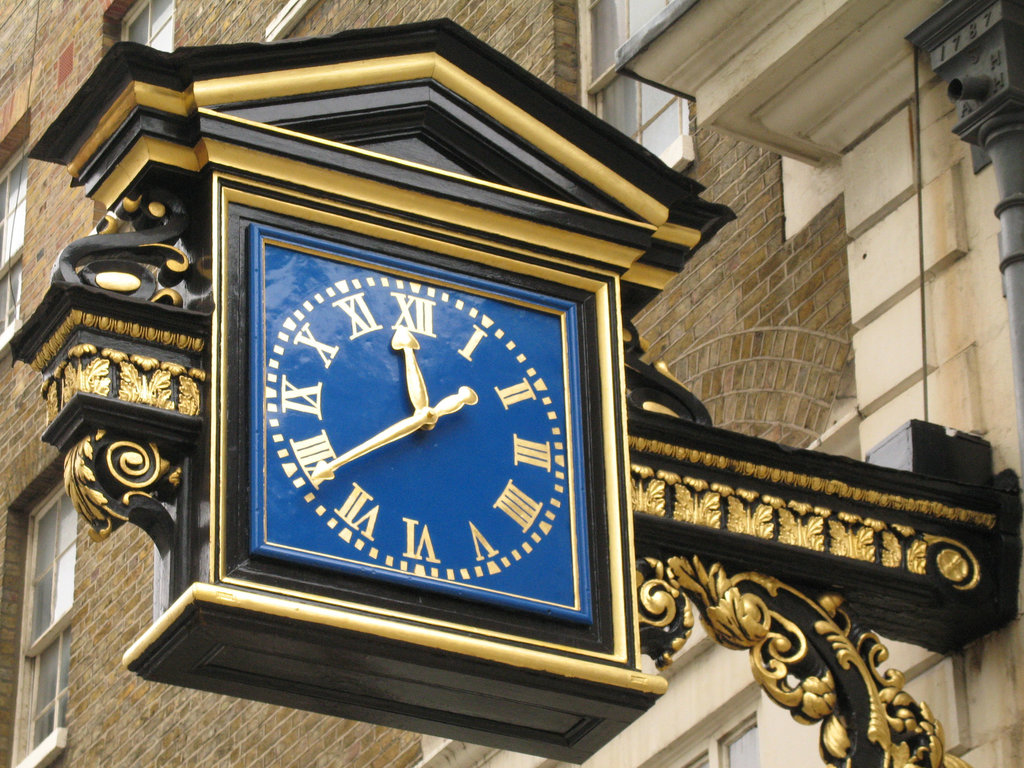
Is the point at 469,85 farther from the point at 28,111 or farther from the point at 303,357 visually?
the point at 28,111

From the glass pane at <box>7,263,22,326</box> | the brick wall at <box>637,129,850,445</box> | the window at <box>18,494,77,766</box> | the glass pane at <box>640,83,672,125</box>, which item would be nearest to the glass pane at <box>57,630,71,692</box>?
the window at <box>18,494,77,766</box>

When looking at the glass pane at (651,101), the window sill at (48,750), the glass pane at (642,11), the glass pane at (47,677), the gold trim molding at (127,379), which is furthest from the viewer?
the glass pane at (47,677)

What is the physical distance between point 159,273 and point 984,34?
276 cm

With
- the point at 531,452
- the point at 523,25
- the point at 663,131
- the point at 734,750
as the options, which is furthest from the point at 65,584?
the point at 531,452

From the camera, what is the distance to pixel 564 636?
5984 mm

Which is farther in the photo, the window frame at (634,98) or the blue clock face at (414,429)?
the window frame at (634,98)

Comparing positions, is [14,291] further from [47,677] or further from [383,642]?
[383,642]

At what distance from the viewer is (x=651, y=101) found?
35.2 feet

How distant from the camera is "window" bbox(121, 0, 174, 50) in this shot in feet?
53.0

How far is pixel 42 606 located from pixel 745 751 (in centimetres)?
788

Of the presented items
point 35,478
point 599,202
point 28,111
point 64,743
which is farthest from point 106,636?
point 599,202

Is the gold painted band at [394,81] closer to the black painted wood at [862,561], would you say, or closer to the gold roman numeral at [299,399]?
the black painted wood at [862,561]

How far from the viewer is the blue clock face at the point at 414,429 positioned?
585cm

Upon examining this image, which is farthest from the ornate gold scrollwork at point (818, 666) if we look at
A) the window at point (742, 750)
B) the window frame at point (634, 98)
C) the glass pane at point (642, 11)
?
the glass pane at point (642, 11)
